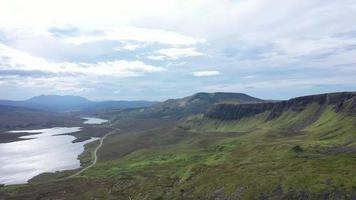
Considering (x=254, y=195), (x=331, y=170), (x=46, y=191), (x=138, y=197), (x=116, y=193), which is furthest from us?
(x=46, y=191)

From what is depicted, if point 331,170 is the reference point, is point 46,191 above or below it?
below

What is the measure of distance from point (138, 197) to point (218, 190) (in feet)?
95.4

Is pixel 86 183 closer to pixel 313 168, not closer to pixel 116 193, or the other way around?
pixel 116 193

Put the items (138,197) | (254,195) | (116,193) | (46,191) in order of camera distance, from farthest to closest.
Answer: (46,191), (116,193), (138,197), (254,195)

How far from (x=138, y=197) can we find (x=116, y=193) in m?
14.9

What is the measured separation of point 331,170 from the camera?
139 meters

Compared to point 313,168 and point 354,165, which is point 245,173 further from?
point 354,165

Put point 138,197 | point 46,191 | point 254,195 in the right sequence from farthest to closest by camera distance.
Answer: point 46,191
point 138,197
point 254,195

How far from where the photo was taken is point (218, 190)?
14038cm

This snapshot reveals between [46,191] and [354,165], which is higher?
[354,165]

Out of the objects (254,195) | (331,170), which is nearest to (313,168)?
(331,170)

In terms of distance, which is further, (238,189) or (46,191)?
(46,191)

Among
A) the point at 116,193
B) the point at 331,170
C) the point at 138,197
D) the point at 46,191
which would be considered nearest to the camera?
the point at 331,170

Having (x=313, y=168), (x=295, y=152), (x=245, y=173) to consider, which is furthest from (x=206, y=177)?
(x=295, y=152)
